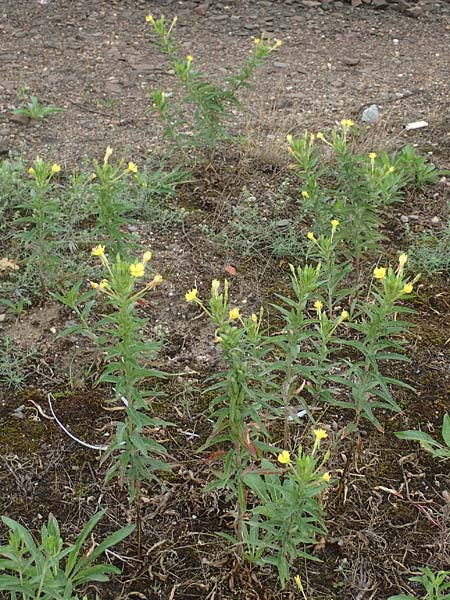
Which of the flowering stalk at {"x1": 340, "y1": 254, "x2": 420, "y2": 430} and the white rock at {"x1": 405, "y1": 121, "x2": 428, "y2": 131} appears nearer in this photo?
the flowering stalk at {"x1": 340, "y1": 254, "x2": 420, "y2": 430}

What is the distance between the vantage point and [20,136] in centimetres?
456

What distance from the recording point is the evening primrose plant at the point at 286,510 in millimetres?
2035

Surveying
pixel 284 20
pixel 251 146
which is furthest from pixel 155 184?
pixel 284 20

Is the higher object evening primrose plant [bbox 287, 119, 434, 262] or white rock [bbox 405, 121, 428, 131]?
evening primrose plant [bbox 287, 119, 434, 262]

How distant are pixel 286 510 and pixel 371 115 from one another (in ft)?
10.9

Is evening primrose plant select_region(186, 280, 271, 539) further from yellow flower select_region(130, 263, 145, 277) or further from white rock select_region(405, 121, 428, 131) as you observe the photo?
white rock select_region(405, 121, 428, 131)

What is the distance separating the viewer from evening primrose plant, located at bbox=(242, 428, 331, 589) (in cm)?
204

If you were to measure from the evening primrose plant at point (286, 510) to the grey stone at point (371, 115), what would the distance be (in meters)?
3.01

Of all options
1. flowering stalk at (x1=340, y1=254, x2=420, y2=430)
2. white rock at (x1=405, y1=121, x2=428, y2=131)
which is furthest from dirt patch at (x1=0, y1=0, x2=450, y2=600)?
flowering stalk at (x1=340, y1=254, x2=420, y2=430)

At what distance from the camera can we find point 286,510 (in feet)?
6.91

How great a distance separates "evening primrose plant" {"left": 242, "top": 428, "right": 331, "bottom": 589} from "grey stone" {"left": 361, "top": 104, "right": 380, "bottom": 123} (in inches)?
118

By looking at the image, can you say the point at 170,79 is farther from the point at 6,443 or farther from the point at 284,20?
the point at 6,443

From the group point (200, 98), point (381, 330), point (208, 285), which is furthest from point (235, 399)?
point (200, 98)

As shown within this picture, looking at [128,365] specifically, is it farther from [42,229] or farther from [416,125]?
[416,125]
